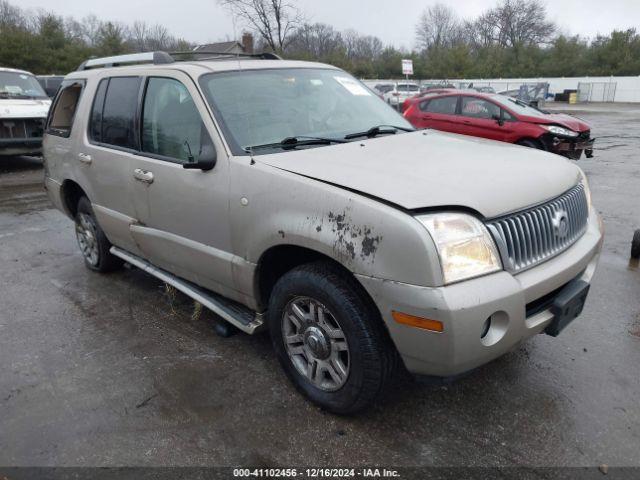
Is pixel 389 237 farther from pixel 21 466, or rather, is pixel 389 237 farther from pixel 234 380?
pixel 21 466

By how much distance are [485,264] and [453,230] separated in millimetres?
217

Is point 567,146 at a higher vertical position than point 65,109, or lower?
lower

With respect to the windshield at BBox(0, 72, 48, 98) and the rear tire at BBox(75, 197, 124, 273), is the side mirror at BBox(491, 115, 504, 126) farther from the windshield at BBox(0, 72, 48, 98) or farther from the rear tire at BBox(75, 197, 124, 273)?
the windshield at BBox(0, 72, 48, 98)

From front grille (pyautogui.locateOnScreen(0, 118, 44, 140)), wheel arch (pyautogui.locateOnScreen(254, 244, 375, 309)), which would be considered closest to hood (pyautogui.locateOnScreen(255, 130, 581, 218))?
wheel arch (pyautogui.locateOnScreen(254, 244, 375, 309))

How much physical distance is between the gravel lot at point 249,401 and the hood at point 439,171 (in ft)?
3.76

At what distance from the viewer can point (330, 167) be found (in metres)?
2.71

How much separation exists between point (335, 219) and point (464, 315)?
72 cm

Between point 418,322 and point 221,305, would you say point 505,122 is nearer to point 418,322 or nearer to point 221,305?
point 221,305

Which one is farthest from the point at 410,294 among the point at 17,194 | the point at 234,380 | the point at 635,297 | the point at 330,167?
the point at 17,194

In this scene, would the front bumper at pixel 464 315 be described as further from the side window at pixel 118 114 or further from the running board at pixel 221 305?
the side window at pixel 118 114

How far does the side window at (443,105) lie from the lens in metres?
11.0

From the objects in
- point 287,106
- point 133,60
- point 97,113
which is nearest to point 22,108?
point 97,113

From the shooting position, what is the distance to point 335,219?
243cm

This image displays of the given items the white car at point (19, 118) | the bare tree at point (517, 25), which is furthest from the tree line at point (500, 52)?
the white car at point (19, 118)
